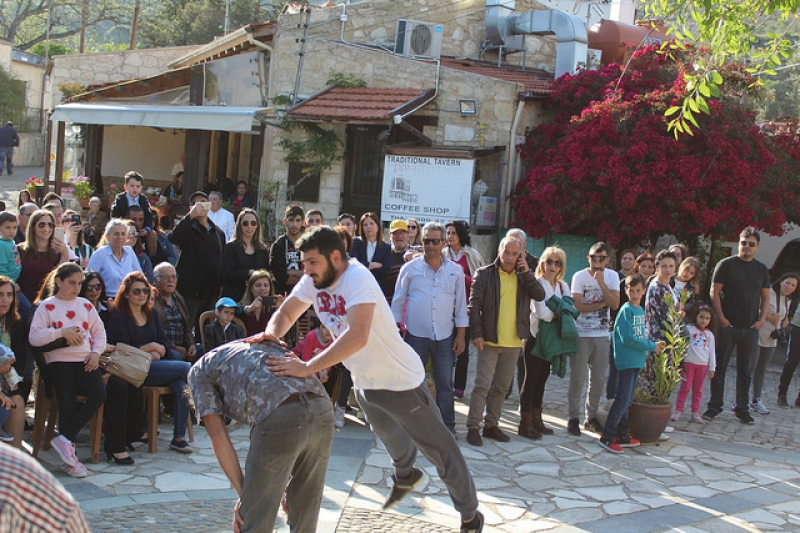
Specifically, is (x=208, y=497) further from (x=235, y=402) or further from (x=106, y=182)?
(x=106, y=182)

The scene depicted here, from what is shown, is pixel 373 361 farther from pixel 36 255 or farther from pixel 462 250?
pixel 36 255

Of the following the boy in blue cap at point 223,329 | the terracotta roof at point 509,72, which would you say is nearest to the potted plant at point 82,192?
the terracotta roof at point 509,72

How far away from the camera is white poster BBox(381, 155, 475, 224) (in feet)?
44.7

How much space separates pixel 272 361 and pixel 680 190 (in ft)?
31.6

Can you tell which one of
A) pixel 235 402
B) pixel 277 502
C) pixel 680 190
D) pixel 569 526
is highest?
pixel 680 190

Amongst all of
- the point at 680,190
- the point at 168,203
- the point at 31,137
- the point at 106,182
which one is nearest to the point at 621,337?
the point at 680,190

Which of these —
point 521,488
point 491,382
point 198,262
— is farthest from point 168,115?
point 521,488

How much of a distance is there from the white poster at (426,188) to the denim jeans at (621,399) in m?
6.05

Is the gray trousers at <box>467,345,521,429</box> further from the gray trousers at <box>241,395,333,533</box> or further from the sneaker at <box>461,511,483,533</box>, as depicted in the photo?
the gray trousers at <box>241,395,333,533</box>

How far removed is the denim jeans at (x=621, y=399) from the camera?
7.80 metres

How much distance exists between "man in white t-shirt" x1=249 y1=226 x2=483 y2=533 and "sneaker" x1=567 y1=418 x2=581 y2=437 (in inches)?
126

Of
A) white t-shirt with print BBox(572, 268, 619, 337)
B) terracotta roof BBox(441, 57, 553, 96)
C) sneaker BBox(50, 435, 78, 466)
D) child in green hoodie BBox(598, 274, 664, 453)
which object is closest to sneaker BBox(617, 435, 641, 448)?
child in green hoodie BBox(598, 274, 664, 453)

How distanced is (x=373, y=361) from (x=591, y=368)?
166 inches

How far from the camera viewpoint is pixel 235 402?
4109 mm
